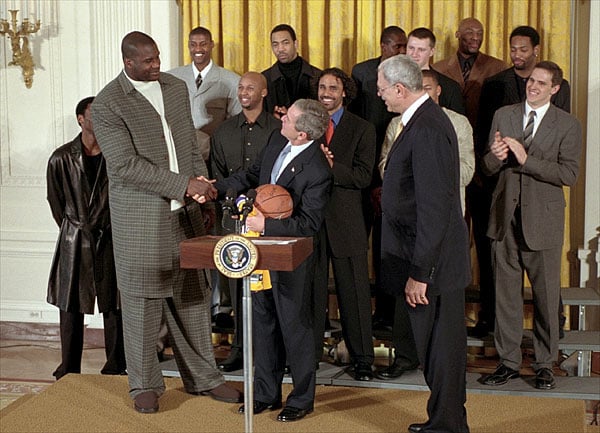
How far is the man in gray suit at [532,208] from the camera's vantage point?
518 centimetres

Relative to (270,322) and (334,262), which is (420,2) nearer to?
(334,262)

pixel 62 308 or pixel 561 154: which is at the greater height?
pixel 561 154

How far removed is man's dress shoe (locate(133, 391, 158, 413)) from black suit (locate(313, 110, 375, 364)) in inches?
40.8

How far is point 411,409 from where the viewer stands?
484cm

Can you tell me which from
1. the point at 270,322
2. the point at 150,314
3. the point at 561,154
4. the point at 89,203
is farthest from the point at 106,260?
the point at 561,154

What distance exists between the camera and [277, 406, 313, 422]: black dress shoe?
15.0 ft

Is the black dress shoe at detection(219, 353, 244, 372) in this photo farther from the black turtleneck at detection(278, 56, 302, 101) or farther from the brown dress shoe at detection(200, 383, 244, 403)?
the black turtleneck at detection(278, 56, 302, 101)

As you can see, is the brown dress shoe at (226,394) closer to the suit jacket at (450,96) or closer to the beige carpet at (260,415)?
the beige carpet at (260,415)

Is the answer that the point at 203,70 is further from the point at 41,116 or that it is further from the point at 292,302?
the point at 292,302

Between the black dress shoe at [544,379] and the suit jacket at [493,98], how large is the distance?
1.35m

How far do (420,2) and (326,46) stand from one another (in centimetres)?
74

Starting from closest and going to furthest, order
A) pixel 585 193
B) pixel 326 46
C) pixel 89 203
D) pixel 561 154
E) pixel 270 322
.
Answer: pixel 270 322 → pixel 561 154 → pixel 89 203 → pixel 585 193 → pixel 326 46

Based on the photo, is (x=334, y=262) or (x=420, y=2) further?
(x=420, y=2)

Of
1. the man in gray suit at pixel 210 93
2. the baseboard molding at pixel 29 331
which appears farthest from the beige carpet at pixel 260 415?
the baseboard molding at pixel 29 331
